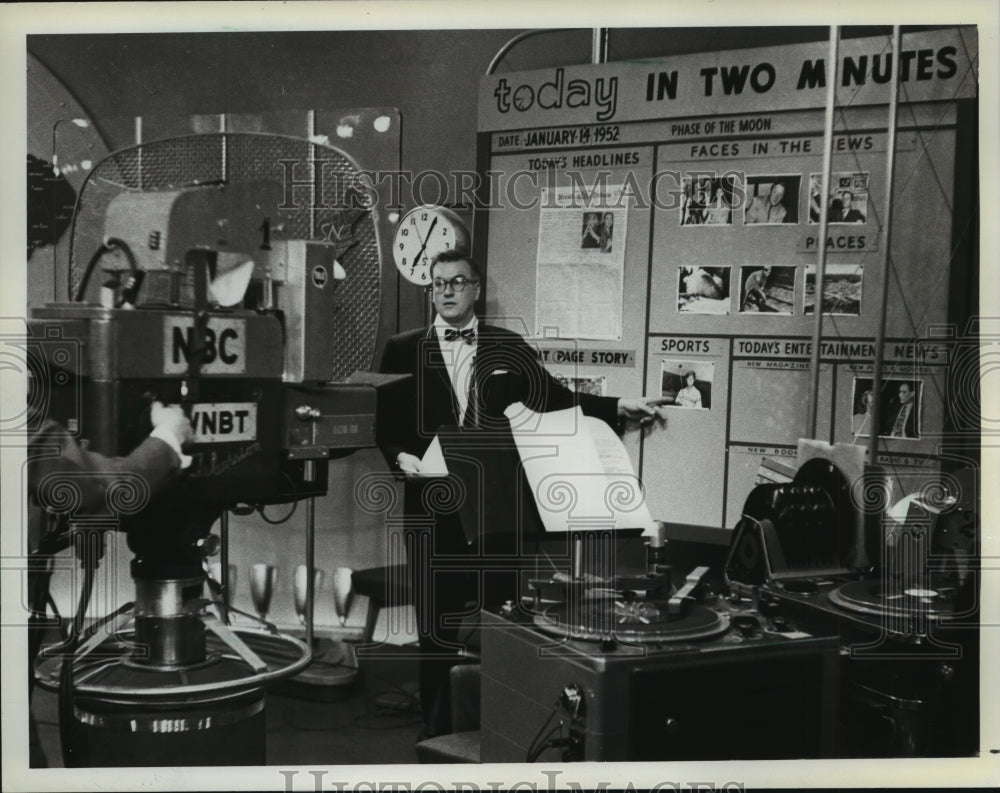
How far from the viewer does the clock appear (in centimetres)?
267

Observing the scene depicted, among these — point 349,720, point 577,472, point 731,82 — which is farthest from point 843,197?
point 349,720

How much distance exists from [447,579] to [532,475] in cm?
34

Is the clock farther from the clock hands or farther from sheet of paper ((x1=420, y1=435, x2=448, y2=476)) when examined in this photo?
sheet of paper ((x1=420, y1=435, x2=448, y2=476))

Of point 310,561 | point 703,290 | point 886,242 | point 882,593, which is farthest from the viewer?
point 310,561

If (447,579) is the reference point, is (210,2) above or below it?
above

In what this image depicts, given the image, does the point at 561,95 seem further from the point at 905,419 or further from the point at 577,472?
the point at 905,419

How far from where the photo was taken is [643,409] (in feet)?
8.87

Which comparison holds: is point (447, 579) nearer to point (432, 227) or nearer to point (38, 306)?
point (432, 227)

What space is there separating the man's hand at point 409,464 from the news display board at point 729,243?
407 millimetres

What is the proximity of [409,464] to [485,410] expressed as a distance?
0.23 meters

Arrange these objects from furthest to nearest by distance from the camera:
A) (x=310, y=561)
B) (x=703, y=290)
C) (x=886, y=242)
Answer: (x=310, y=561) → (x=703, y=290) → (x=886, y=242)

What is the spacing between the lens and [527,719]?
2090mm

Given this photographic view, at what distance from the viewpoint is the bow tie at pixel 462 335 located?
271 centimetres

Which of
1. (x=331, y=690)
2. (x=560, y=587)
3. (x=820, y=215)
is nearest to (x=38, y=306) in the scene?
(x=331, y=690)
